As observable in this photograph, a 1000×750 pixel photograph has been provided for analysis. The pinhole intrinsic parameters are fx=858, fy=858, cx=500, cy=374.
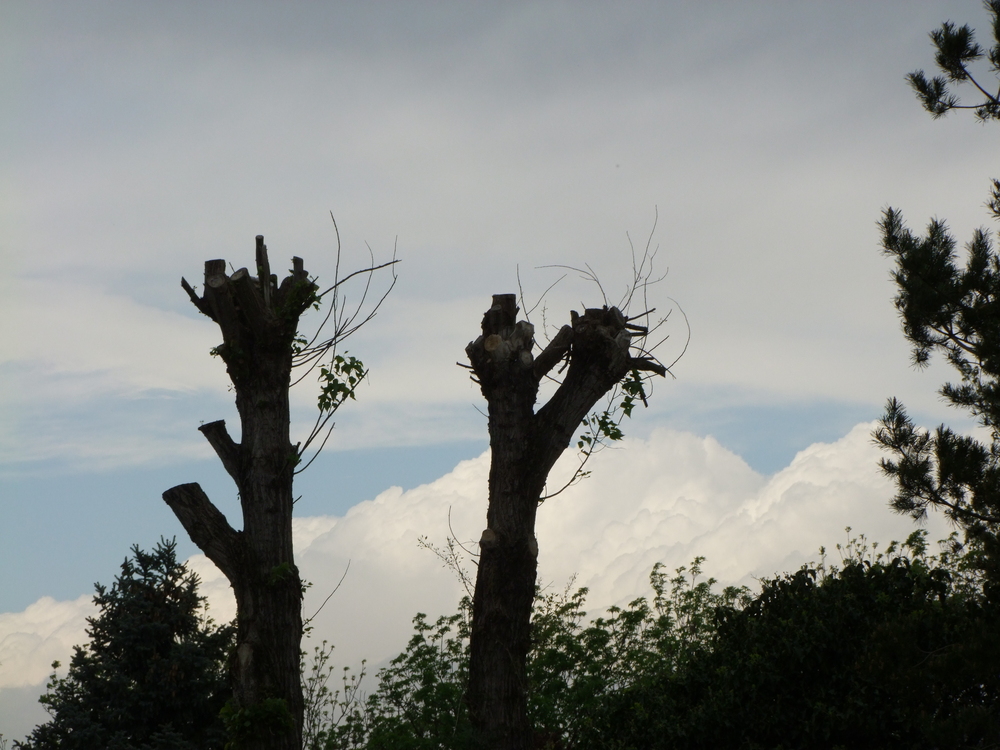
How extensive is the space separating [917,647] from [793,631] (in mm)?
1170

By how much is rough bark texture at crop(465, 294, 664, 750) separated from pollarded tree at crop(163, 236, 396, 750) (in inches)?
66.6

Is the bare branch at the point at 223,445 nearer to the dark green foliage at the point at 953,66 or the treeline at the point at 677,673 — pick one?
the treeline at the point at 677,673

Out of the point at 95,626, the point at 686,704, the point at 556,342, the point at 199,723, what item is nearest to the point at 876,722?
the point at 686,704

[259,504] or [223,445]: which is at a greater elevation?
[223,445]

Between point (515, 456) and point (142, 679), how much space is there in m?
5.05

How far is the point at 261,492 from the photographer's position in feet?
28.0

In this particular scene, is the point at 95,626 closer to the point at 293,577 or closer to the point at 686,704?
the point at 293,577

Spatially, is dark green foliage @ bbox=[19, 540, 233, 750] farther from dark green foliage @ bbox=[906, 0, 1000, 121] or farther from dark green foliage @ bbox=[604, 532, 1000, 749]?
dark green foliage @ bbox=[906, 0, 1000, 121]

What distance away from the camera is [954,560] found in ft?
41.5

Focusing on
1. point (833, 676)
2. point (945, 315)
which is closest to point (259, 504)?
point (833, 676)

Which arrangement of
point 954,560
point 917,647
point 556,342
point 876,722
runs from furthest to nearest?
point 954,560
point 556,342
point 876,722
point 917,647

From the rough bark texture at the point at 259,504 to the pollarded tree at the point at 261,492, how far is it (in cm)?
1

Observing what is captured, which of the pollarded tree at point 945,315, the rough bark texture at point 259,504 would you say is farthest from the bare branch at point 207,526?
the pollarded tree at point 945,315

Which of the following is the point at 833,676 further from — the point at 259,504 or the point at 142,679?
the point at 142,679
